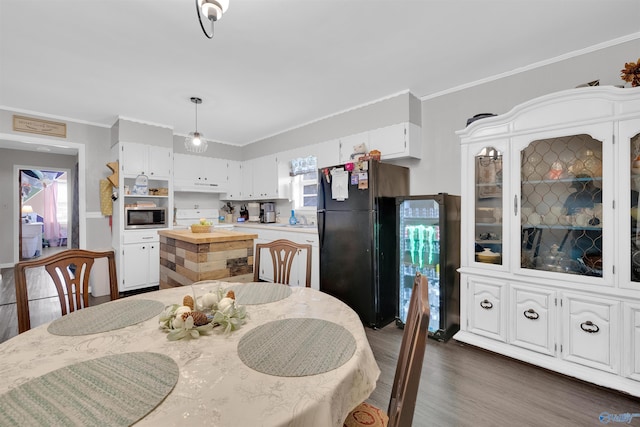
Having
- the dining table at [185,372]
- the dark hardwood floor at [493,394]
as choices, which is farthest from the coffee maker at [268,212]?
the dining table at [185,372]

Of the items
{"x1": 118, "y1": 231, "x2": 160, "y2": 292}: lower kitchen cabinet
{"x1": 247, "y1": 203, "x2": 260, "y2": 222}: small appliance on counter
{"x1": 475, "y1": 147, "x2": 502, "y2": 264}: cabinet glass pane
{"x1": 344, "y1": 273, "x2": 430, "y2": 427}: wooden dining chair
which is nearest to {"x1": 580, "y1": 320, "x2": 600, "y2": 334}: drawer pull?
{"x1": 475, "y1": 147, "x2": 502, "y2": 264}: cabinet glass pane

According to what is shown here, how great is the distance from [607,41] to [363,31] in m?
1.87

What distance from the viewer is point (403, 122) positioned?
320 cm

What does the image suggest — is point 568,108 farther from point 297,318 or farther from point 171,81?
point 171,81

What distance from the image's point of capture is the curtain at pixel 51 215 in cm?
841

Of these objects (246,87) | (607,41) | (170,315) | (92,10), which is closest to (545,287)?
(607,41)

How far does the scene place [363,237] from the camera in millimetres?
3018

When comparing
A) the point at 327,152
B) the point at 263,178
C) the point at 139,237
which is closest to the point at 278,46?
the point at 327,152

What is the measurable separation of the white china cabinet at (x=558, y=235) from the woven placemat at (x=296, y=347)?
75.2 inches

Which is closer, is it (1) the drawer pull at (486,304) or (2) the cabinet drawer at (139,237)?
(1) the drawer pull at (486,304)

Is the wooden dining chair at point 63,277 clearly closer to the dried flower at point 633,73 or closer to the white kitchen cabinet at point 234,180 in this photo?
the dried flower at point 633,73

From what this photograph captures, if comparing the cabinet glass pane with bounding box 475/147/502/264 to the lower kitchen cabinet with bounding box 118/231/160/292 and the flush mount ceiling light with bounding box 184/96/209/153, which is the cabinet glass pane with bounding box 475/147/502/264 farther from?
the lower kitchen cabinet with bounding box 118/231/160/292

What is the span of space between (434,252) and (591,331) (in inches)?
46.8

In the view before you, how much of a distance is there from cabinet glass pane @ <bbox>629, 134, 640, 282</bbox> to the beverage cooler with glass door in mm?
1161
